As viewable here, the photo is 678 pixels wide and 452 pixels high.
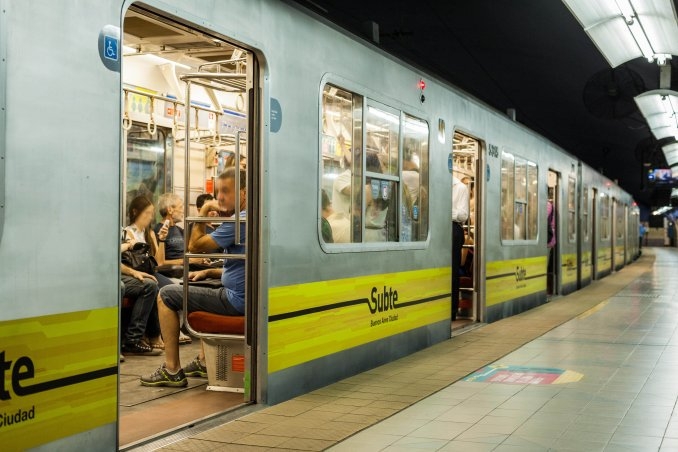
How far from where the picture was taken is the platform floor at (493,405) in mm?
4598

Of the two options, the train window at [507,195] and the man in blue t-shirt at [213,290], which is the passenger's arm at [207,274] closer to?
the man in blue t-shirt at [213,290]

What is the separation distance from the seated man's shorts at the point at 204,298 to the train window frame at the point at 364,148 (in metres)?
0.75

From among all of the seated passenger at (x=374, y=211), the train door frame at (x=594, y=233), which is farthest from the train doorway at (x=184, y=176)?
the train door frame at (x=594, y=233)

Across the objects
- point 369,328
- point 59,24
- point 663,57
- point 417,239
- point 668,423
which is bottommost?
point 668,423

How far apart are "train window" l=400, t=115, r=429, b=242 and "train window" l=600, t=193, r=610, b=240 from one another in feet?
45.4

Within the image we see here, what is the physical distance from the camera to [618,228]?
86.4 feet

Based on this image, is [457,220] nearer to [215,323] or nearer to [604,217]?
[215,323]

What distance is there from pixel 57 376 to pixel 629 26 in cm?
676

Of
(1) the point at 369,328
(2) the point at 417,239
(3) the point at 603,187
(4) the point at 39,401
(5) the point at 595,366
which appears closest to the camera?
(4) the point at 39,401

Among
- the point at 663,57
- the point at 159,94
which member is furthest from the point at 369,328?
the point at 663,57

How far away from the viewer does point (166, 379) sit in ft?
19.6

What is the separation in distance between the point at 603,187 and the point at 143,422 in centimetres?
1799

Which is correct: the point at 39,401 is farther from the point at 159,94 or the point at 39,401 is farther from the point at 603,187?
the point at 603,187

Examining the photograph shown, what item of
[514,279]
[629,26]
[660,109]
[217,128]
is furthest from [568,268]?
[217,128]
